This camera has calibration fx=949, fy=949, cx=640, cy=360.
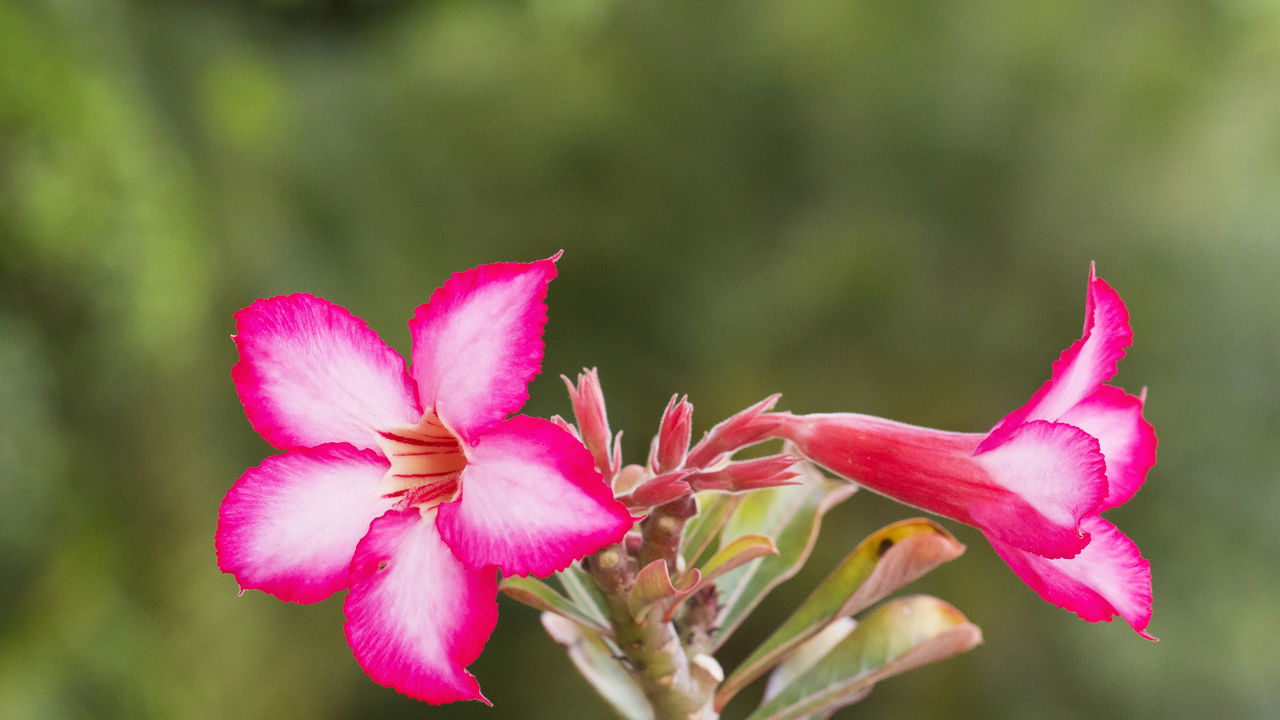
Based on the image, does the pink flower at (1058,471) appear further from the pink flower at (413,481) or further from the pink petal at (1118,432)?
the pink flower at (413,481)

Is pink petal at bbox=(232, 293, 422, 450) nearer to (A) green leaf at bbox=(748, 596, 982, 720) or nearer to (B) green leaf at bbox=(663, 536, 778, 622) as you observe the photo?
(B) green leaf at bbox=(663, 536, 778, 622)

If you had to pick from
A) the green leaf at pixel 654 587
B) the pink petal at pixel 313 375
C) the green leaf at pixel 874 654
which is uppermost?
the pink petal at pixel 313 375

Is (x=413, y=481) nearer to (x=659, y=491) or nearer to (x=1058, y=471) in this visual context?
(x=659, y=491)

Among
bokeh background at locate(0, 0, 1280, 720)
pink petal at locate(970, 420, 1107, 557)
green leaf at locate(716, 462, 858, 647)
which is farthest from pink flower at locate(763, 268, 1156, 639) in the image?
bokeh background at locate(0, 0, 1280, 720)

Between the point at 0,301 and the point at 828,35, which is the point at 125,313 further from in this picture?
the point at 828,35

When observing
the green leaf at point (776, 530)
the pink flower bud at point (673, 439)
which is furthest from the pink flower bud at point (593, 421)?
the green leaf at point (776, 530)

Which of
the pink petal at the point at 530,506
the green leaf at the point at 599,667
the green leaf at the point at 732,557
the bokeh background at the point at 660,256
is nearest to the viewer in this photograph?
the pink petal at the point at 530,506

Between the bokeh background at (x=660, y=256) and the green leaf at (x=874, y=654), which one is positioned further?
the bokeh background at (x=660, y=256)

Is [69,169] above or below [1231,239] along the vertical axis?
above

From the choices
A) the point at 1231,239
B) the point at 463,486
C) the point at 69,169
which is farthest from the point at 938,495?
the point at 1231,239
